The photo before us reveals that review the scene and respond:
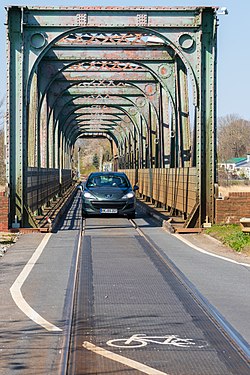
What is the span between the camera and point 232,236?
17.3 metres

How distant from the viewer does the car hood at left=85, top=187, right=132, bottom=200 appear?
25.9 metres

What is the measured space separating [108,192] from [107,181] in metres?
1.30

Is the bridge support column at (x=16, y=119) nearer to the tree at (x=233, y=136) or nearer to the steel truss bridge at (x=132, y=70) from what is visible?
the steel truss bridge at (x=132, y=70)

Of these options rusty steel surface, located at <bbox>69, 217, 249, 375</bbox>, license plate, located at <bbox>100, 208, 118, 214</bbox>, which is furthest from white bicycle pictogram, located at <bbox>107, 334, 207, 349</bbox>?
license plate, located at <bbox>100, 208, 118, 214</bbox>

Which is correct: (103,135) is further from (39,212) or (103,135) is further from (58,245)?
(58,245)

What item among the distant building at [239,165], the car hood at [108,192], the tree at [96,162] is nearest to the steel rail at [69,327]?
the car hood at [108,192]

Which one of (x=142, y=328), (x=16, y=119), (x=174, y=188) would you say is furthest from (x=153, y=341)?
(x=174, y=188)

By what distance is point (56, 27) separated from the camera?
21.5 m

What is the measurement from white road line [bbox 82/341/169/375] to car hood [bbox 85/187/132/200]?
18.4 meters

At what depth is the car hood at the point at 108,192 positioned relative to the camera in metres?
25.9

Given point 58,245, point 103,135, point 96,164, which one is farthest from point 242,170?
point 58,245

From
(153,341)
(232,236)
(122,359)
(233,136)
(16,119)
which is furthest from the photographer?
(233,136)

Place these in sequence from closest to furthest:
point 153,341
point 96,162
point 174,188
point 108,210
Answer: point 153,341 → point 108,210 → point 174,188 → point 96,162

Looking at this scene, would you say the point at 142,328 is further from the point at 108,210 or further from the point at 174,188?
the point at 174,188
